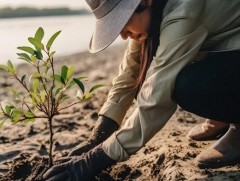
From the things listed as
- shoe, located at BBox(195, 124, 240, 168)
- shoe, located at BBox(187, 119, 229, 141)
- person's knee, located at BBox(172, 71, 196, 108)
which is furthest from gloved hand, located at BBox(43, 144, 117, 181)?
shoe, located at BBox(187, 119, 229, 141)

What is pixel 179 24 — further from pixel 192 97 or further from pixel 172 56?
pixel 192 97

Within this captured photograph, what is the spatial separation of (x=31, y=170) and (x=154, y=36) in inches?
51.2

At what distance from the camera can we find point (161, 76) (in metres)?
2.29

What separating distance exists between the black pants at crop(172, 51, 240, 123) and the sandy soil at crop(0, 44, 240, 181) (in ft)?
1.32

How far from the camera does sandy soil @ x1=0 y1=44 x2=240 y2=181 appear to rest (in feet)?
9.01

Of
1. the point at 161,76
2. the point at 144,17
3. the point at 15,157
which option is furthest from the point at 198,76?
the point at 15,157

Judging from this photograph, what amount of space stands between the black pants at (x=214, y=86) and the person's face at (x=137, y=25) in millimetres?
325

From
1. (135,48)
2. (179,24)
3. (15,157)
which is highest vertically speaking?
(179,24)

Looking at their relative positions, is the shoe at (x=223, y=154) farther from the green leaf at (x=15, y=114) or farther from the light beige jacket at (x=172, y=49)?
the green leaf at (x=15, y=114)

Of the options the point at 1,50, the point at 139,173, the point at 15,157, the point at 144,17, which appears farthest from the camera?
the point at 1,50

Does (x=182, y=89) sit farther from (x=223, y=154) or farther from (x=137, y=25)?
(x=223, y=154)

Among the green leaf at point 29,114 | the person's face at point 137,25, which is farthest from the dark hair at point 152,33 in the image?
the green leaf at point 29,114

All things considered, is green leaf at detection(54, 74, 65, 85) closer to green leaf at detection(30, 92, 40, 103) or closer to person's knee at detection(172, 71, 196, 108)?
green leaf at detection(30, 92, 40, 103)

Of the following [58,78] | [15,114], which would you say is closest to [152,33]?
[58,78]
